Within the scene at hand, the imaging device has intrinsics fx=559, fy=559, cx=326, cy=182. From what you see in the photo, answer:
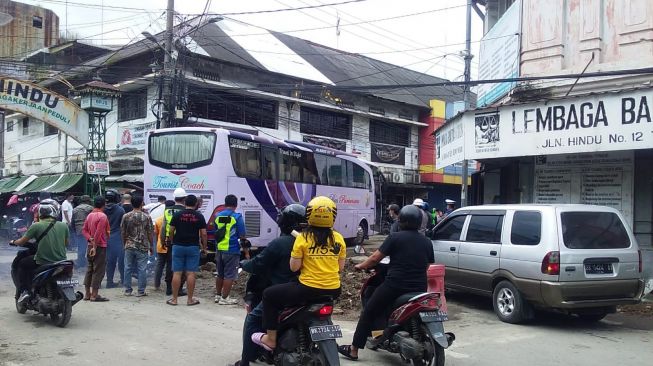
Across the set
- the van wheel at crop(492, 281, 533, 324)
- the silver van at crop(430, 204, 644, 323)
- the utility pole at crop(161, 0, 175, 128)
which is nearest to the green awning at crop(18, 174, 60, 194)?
the utility pole at crop(161, 0, 175, 128)

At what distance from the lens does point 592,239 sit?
296 inches

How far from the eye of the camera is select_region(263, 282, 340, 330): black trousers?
15.5 ft

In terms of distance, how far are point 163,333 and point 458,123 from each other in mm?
9027

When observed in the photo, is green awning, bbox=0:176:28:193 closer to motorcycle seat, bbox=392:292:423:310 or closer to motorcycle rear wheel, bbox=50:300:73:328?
motorcycle rear wheel, bbox=50:300:73:328

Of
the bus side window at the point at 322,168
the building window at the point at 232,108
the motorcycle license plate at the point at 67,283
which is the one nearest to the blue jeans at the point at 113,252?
the motorcycle license plate at the point at 67,283

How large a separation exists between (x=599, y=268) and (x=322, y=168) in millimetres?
11490

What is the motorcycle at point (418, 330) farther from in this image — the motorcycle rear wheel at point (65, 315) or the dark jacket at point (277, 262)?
the motorcycle rear wheel at point (65, 315)

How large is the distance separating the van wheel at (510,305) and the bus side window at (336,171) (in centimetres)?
1092

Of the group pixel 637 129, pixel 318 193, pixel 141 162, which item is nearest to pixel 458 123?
pixel 637 129

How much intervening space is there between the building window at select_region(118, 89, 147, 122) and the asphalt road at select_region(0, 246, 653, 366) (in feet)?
49.9

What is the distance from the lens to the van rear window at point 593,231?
7402 mm

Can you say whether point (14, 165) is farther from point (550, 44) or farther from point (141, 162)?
point (550, 44)

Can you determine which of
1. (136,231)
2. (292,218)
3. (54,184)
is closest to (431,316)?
(292,218)

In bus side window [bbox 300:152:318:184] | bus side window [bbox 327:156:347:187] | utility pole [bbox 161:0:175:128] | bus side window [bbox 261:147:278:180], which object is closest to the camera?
bus side window [bbox 261:147:278:180]
